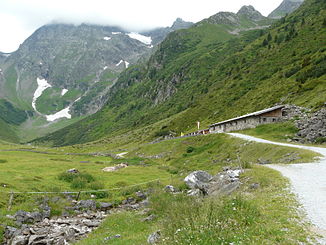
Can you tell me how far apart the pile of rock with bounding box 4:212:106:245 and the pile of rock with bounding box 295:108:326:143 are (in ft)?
109

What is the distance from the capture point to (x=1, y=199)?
24.4 m

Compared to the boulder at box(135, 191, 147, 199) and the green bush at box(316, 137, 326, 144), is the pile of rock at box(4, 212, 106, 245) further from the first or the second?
the green bush at box(316, 137, 326, 144)

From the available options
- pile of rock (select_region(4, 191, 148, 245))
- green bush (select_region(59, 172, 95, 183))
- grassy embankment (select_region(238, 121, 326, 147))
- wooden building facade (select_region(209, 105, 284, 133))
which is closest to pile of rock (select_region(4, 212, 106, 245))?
pile of rock (select_region(4, 191, 148, 245))

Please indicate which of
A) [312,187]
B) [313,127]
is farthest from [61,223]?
[313,127]

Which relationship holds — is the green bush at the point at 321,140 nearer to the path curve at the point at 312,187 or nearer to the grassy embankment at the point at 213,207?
the grassy embankment at the point at 213,207

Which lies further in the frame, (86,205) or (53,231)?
(86,205)

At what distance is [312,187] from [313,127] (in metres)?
28.4

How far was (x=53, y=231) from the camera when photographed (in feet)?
64.1

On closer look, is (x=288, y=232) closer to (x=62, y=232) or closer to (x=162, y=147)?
(x=62, y=232)

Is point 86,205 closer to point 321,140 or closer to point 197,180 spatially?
point 197,180

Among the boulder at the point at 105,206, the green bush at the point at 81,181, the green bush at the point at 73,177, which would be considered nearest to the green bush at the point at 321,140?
the boulder at the point at 105,206

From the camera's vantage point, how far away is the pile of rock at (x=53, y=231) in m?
17.8

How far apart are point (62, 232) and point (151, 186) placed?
1529 cm

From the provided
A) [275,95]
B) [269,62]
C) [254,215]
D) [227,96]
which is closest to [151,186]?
[254,215]
